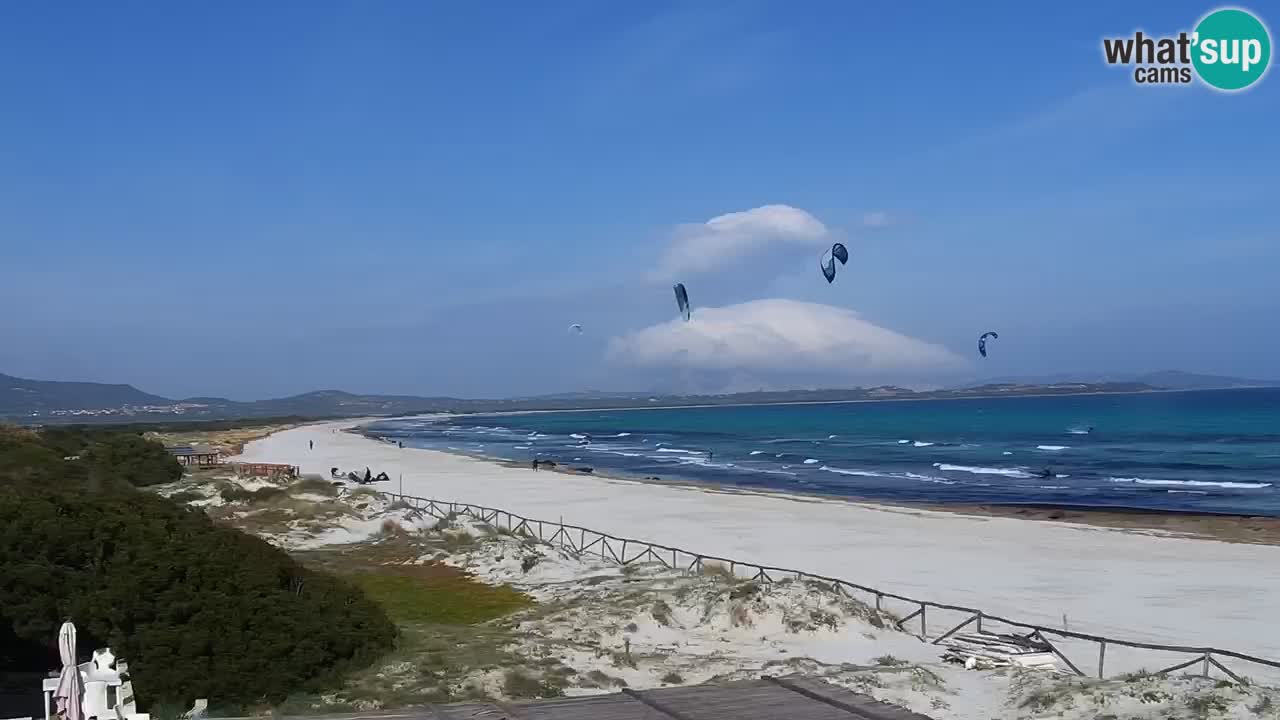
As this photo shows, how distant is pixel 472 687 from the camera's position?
11875 millimetres

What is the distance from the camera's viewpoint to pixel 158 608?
11.7 m

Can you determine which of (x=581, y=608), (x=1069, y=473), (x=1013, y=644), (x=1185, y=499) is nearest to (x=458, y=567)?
(x=581, y=608)

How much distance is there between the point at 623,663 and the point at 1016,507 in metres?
32.0

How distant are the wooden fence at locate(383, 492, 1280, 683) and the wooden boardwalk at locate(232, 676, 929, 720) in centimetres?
520

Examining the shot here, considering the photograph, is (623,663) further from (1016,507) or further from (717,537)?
(1016,507)

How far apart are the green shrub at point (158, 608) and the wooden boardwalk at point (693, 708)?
3.59m

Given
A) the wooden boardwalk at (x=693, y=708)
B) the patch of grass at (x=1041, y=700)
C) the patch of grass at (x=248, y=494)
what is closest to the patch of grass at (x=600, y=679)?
the wooden boardwalk at (x=693, y=708)

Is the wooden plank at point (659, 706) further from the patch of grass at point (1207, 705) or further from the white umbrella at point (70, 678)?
the patch of grass at point (1207, 705)

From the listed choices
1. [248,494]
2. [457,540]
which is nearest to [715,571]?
[457,540]

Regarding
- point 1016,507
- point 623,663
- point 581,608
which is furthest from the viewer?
point 1016,507

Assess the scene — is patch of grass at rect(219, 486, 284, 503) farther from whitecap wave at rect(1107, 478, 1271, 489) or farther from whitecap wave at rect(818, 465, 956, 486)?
whitecap wave at rect(1107, 478, 1271, 489)

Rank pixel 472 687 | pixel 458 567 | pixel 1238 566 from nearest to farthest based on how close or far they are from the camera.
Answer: pixel 472 687 → pixel 458 567 → pixel 1238 566

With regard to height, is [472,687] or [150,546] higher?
[150,546]

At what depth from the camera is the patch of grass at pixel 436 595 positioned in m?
18.1
